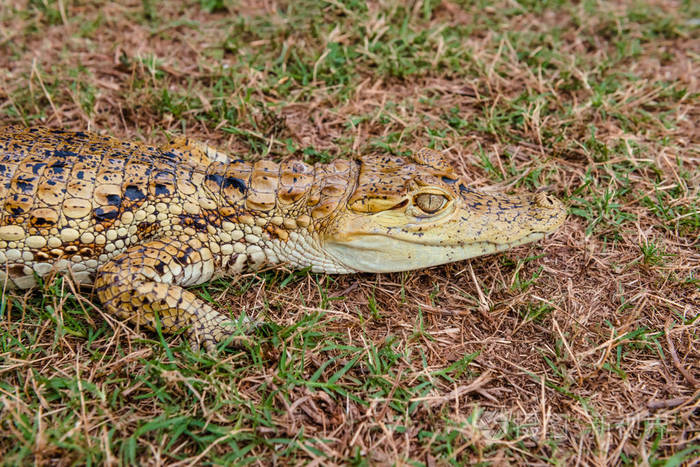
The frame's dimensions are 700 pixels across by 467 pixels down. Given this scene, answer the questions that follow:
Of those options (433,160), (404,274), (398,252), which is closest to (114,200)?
(398,252)

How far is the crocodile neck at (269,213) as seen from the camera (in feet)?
10.8

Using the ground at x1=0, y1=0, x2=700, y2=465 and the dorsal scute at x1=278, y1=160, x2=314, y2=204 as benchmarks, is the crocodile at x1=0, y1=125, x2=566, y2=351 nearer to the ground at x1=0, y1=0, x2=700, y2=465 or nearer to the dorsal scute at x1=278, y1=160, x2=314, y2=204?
the dorsal scute at x1=278, y1=160, x2=314, y2=204

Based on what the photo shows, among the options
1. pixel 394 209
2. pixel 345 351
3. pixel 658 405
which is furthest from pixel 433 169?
pixel 658 405

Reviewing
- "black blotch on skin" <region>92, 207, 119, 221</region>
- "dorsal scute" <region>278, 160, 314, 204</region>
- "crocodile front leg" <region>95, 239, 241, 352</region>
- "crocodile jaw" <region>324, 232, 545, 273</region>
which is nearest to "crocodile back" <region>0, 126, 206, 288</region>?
"black blotch on skin" <region>92, 207, 119, 221</region>

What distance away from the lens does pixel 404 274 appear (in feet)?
11.6

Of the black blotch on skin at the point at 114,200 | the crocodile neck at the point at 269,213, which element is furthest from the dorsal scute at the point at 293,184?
the black blotch on skin at the point at 114,200

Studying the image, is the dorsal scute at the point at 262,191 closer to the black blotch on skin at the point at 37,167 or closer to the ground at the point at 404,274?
the ground at the point at 404,274

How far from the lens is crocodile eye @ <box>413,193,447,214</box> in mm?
3227

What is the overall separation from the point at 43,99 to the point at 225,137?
1.58 meters

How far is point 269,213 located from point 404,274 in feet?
3.11

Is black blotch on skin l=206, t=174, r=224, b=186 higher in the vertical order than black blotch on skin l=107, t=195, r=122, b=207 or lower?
lower

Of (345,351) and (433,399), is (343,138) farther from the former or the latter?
(433,399)

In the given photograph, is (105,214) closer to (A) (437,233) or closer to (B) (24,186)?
(B) (24,186)

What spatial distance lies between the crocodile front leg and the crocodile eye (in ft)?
4.21
